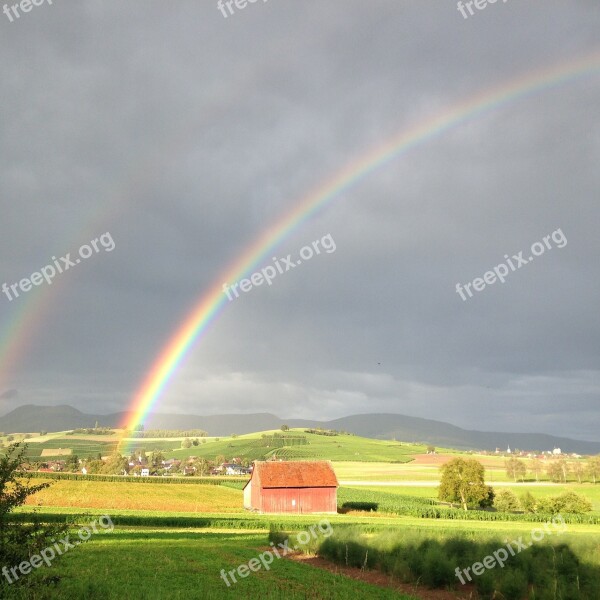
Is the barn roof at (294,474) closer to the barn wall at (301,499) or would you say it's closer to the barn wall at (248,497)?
the barn wall at (301,499)

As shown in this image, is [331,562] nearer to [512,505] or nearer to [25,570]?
[25,570]

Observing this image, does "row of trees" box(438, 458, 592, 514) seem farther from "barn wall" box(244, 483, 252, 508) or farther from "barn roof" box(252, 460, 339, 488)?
"barn wall" box(244, 483, 252, 508)

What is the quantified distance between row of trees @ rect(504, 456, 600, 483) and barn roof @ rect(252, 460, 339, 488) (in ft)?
345

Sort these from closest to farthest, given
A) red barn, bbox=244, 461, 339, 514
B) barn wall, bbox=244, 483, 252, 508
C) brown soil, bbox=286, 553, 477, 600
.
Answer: brown soil, bbox=286, 553, 477, 600 → red barn, bbox=244, 461, 339, 514 → barn wall, bbox=244, 483, 252, 508

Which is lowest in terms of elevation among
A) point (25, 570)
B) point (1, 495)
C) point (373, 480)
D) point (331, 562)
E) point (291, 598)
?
point (373, 480)

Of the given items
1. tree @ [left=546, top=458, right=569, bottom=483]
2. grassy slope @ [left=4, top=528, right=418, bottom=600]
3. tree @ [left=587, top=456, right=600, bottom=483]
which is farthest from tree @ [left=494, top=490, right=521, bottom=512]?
tree @ [left=546, top=458, right=569, bottom=483]

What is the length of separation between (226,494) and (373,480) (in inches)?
2184

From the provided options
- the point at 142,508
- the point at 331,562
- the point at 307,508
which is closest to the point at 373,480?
the point at 307,508

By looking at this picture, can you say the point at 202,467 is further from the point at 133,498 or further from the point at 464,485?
the point at 464,485

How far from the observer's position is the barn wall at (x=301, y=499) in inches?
3056

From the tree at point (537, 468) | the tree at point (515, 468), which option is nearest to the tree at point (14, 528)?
the tree at point (515, 468)

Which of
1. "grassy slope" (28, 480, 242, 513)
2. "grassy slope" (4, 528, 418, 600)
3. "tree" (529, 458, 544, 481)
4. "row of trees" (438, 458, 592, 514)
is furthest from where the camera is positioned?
"tree" (529, 458, 544, 481)

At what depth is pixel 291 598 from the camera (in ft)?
60.7

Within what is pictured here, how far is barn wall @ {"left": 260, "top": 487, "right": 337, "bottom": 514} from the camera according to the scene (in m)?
77.6
